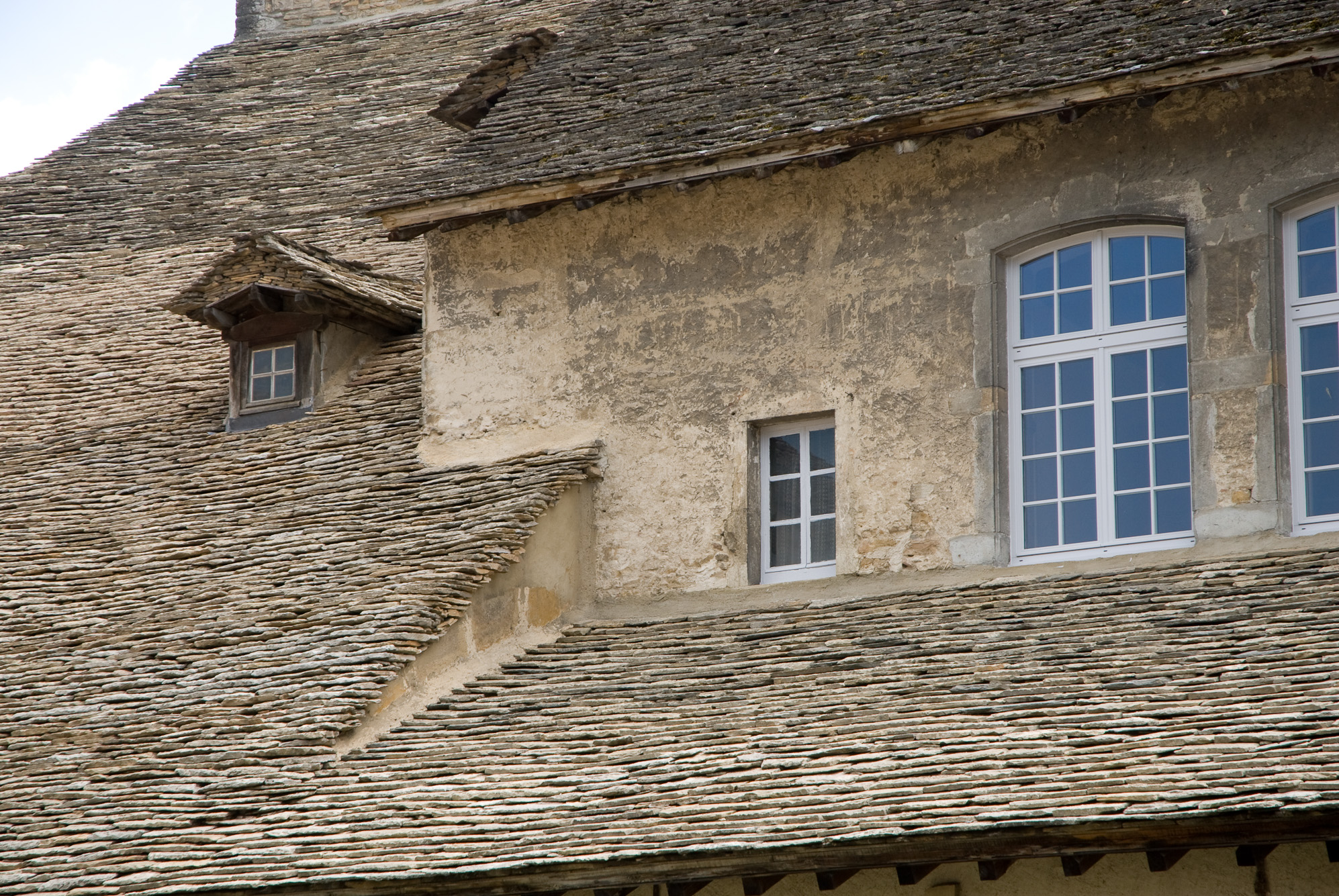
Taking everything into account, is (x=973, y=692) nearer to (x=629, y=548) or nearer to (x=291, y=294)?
(x=629, y=548)

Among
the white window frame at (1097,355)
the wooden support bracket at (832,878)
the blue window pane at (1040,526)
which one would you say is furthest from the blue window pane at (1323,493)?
the wooden support bracket at (832,878)

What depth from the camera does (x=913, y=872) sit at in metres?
8.26

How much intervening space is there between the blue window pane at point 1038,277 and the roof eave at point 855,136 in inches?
37.4

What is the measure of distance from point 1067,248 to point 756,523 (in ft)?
8.38

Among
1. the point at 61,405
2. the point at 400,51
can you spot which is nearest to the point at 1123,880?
the point at 61,405

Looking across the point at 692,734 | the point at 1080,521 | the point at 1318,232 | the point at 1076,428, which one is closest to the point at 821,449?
the point at 1076,428

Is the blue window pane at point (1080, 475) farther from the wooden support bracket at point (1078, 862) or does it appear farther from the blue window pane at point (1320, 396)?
the wooden support bracket at point (1078, 862)

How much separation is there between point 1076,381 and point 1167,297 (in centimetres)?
72

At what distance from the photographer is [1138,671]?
9.12 m

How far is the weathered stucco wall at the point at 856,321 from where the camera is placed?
34.9 ft

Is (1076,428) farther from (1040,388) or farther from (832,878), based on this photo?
(832,878)

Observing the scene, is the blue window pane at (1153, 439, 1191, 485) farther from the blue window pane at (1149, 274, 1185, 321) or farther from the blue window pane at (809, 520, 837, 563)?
the blue window pane at (809, 520, 837, 563)

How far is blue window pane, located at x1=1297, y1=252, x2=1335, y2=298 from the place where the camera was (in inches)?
418

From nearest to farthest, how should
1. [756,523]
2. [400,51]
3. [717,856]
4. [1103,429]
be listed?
1. [717,856]
2. [1103,429]
3. [756,523]
4. [400,51]
